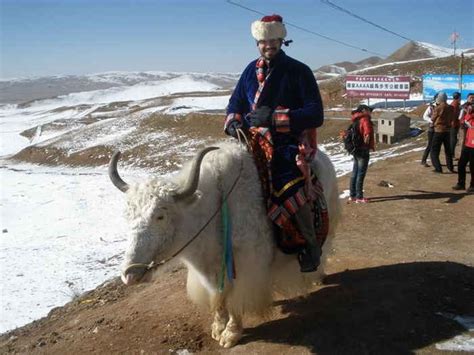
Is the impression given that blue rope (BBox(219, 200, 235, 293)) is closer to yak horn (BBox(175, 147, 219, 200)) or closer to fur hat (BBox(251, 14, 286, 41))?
yak horn (BBox(175, 147, 219, 200))

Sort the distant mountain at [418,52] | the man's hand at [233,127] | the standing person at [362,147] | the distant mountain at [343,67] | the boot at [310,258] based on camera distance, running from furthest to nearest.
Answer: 1. the distant mountain at [343,67]
2. the distant mountain at [418,52]
3. the standing person at [362,147]
4. the man's hand at [233,127]
5. the boot at [310,258]

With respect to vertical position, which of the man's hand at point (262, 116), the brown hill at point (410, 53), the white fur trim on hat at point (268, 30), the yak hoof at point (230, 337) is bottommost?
the yak hoof at point (230, 337)

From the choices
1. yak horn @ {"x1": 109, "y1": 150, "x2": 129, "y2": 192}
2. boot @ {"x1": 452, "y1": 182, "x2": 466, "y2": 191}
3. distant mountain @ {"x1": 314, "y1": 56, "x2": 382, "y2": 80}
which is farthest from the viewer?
distant mountain @ {"x1": 314, "y1": 56, "x2": 382, "y2": 80}

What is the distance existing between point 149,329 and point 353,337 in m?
1.89

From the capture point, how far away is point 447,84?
74.6 ft

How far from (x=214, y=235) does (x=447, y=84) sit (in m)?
22.4

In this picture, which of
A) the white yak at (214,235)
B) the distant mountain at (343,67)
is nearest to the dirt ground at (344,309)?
the white yak at (214,235)

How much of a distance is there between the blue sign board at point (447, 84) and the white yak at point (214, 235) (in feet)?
67.8

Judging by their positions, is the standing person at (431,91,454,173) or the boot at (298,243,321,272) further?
the standing person at (431,91,454,173)

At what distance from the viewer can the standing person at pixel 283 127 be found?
142 inches

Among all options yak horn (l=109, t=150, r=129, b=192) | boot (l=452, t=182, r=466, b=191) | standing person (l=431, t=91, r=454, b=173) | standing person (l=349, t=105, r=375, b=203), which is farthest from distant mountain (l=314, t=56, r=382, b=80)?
yak horn (l=109, t=150, r=129, b=192)

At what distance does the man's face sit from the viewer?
3660 mm

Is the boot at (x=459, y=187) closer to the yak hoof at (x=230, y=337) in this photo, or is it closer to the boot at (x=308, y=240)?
the boot at (x=308, y=240)

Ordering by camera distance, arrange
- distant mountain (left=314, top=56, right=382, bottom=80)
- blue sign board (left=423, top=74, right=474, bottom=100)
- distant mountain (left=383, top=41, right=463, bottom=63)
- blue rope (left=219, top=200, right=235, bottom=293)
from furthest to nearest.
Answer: distant mountain (left=314, top=56, right=382, bottom=80), distant mountain (left=383, top=41, right=463, bottom=63), blue sign board (left=423, top=74, right=474, bottom=100), blue rope (left=219, top=200, right=235, bottom=293)
